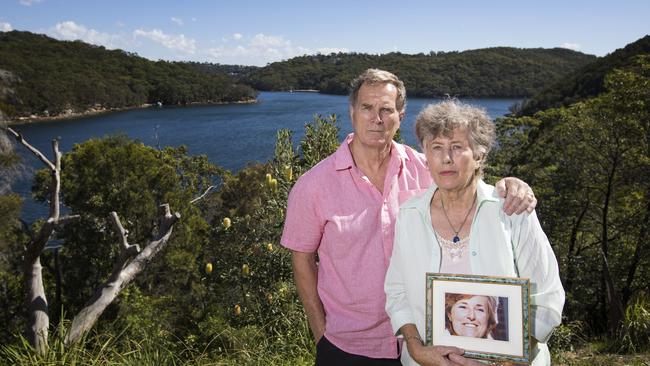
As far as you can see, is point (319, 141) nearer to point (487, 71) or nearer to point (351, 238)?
point (351, 238)

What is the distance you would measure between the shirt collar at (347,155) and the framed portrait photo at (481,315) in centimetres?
63

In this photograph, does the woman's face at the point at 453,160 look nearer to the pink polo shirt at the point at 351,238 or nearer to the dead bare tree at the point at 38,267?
the pink polo shirt at the point at 351,238

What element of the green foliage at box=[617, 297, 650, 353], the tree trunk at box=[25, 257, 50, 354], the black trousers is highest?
the black trousers

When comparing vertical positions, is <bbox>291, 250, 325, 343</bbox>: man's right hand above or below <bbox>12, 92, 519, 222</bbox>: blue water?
above

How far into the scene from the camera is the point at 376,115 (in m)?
2.07

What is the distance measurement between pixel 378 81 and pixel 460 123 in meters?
0.51

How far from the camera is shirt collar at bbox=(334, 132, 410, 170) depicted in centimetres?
208

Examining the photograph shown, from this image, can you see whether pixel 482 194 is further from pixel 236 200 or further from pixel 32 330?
pixel 236 200

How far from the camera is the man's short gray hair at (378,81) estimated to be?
6.86 ft

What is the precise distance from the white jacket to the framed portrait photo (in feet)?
0.25

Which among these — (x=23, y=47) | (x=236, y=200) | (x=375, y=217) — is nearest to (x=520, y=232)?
(x=375, y=217)

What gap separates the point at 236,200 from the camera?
60.1ft

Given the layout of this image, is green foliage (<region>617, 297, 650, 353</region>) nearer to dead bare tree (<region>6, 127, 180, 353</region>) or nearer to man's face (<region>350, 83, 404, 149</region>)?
man's face (<region>350, 83, 404, 149</region>)

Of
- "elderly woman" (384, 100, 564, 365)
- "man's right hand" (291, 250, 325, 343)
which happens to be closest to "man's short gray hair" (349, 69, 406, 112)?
"elderly woman" (384, 100, 564, 365)
